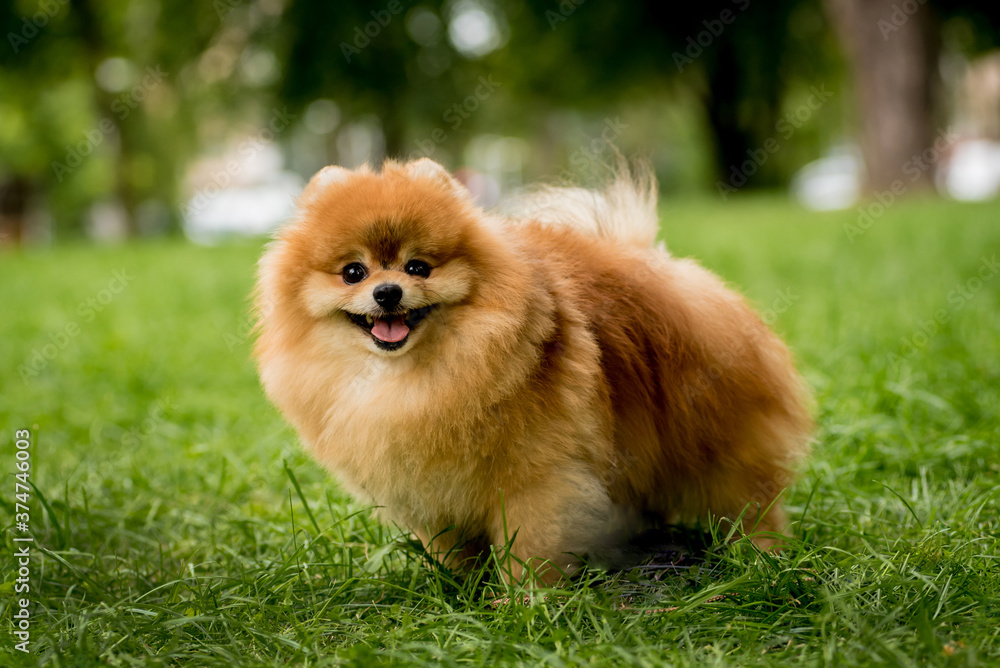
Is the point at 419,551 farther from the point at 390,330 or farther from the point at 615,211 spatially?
the point at 615,211

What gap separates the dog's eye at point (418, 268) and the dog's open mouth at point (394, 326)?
10cm

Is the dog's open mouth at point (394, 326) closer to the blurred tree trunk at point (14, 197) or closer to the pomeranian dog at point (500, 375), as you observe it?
the pomeranian dog at point (500, 375)

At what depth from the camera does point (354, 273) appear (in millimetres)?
2488

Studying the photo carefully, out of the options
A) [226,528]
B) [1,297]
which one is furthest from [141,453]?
[1,297]

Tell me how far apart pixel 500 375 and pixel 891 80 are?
12027mm

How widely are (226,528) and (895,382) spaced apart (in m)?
3.32

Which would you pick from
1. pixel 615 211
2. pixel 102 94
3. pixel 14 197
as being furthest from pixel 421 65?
pixel 14 197

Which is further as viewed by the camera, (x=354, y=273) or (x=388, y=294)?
(x=354, y=273)

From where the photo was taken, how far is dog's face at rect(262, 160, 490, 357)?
2.42 metres

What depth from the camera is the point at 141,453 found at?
4332 millimetres

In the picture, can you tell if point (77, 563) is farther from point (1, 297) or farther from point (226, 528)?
point (1, 297)

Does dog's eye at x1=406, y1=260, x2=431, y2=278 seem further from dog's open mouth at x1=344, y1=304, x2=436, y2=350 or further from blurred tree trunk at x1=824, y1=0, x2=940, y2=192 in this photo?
blurred tree trunk at x1=824, y1=0, x2=940, y2=192

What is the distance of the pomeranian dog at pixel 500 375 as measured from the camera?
95.7 inches

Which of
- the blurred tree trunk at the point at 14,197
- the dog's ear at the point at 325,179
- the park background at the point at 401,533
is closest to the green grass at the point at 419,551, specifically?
the park background at the point at 401,533
